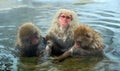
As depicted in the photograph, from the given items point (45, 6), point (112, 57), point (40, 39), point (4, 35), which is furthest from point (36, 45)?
point (45, 6)

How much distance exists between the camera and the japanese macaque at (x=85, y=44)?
788cm

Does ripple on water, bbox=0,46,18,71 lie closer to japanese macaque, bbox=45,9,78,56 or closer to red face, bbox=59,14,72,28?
japanese macaque, bbox=45,9,78,56

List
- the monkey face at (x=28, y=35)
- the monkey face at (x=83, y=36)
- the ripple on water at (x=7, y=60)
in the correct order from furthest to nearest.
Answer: the monkey face at (x=28, y=35) < the monkey face at (x=83, y=36) < the ripple on water at (x=7, y=60)

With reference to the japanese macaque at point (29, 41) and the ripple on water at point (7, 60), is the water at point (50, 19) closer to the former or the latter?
the ripple on water at point (7, 60)

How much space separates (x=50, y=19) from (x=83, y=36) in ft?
16.2

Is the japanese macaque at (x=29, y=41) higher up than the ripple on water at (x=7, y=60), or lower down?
higher up

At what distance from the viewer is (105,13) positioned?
1345 cm

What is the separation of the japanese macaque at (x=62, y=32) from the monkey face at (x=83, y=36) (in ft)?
3.09

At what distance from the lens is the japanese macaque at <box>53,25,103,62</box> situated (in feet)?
25.8

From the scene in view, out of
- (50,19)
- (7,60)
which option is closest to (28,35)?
(7,60)

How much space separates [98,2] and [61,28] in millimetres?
7823

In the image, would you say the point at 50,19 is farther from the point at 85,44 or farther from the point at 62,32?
the point at 85,44

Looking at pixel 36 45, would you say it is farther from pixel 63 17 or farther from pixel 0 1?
pixel 0 1

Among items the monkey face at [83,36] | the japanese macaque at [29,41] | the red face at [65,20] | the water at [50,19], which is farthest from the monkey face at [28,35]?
the monkey face at [83,36]
